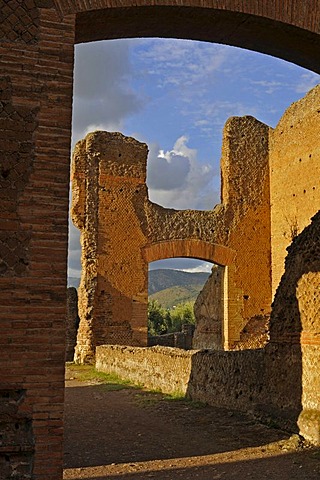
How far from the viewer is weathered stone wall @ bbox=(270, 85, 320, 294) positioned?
15.6 metres

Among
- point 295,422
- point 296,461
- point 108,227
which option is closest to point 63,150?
point 296,461

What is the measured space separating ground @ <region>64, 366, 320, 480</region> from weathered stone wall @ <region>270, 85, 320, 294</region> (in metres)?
8.46

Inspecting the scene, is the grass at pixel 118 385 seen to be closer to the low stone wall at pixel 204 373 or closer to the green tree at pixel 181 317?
the low stone wall at pixel 204 373

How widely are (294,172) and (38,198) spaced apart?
13785 millimetres

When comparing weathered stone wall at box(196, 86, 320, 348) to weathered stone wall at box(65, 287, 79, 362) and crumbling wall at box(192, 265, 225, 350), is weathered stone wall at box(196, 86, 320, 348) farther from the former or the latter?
weathered stone wall at box(65, 287, 79, 362)

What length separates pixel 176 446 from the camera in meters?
6.41

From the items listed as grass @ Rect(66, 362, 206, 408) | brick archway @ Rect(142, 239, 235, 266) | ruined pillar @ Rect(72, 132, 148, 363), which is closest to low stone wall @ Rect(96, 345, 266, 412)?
grass @ Rect(66, 362, 206, 408)

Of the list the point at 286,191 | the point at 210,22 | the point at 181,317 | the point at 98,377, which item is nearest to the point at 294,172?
the point at 286,191

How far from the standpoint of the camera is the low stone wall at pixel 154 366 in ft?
32.3

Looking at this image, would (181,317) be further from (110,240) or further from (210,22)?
(210,22)

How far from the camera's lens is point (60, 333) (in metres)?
3.56

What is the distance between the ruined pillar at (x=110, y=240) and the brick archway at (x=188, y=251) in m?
0.32

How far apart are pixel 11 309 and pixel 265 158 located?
15789 mm

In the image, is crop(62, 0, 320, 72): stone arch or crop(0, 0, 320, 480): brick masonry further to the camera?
crop(62, 0, 320, 72): stone arch
